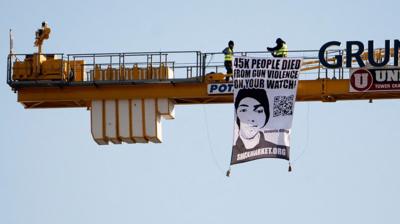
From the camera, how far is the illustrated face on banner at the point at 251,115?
73500 mm

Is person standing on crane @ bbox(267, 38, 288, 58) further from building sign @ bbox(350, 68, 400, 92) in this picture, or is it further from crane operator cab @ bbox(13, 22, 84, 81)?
crane operator cab @ bbox(13, 22, 84, 81)

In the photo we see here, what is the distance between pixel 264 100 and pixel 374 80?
388cm

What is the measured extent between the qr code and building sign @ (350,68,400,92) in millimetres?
2226

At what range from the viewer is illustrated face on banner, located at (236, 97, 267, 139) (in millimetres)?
73500

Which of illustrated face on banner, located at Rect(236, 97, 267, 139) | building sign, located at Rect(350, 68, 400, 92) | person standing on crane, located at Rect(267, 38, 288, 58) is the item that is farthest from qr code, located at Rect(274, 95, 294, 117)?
building sign, located at Rect(350, 68, 400, 92)

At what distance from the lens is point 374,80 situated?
74125mm

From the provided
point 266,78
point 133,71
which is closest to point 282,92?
point 266,78

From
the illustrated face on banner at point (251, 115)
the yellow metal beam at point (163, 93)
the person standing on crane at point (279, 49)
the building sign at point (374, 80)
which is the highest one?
the person standing on crane at point (279, 49)

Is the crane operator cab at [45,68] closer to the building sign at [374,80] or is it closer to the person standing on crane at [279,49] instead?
the person standing on crane at [279,49]

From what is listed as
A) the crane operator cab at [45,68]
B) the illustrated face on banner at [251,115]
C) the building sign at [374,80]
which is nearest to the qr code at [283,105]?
the illustrated face on banner at [251,115]

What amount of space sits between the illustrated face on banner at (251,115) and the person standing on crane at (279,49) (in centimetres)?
179

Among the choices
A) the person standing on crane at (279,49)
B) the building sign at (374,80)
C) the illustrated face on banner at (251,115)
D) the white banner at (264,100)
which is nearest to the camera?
the white banner at (264,100)

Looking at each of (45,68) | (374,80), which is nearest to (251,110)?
(374,80)

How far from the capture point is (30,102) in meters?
76.2
